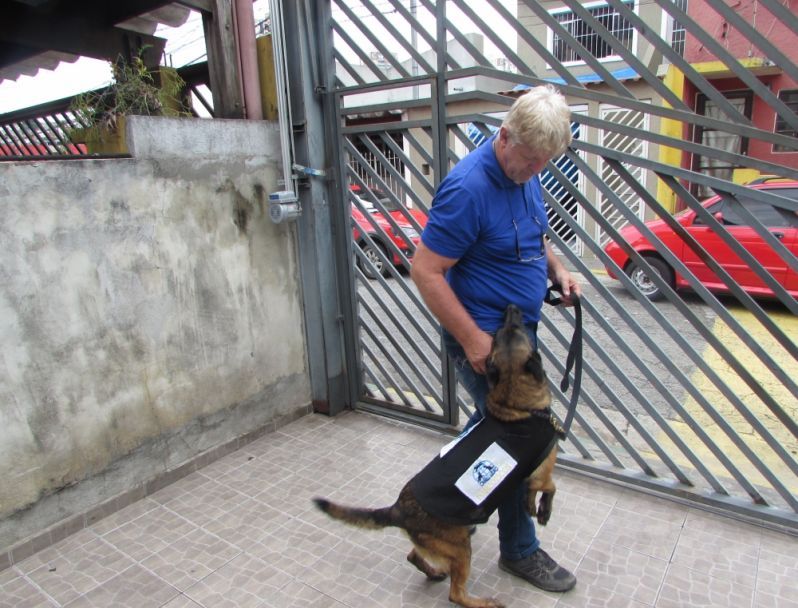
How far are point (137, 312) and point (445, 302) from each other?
193 cm

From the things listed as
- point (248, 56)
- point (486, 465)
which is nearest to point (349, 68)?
point (248, 56)

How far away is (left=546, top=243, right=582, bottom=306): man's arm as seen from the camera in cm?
243

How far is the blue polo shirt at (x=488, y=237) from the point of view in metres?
2.02

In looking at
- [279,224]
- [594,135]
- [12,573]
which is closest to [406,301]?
[279,224]

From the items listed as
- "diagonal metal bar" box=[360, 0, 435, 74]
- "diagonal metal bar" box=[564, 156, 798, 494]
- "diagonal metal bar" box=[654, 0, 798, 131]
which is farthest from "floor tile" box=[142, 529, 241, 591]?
"diagonal metal bar" box=[654, 0, 798, 131]

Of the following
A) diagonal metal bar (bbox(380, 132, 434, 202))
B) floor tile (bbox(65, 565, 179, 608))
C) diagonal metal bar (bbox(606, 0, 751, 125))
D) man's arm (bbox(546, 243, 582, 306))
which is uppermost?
diagonal metal bar (bbox(606, 0, 751, 125))

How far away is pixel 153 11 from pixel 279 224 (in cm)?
250

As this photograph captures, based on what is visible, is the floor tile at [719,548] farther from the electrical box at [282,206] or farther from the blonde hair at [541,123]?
the electrical box at [282,206]

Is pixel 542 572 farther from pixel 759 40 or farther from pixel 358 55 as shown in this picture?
pixel 358 55

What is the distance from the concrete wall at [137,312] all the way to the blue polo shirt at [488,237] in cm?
184

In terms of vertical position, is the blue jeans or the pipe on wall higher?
the pipe on wall

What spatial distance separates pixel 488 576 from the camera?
8.42 feet

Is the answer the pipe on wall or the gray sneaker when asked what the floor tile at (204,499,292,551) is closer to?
the gray sneaker

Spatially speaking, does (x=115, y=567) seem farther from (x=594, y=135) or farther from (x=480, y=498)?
(x=594, y=135)
